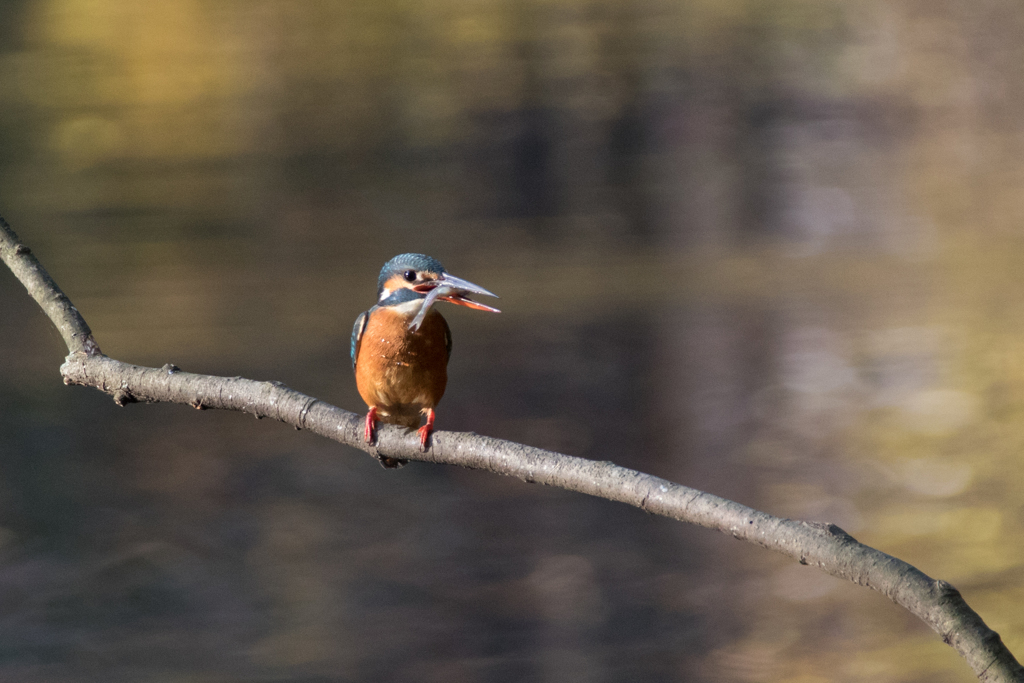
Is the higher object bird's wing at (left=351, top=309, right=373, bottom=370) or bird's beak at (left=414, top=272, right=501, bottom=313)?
bird's wing at (left=351, top=309, right=373, bottom=370)

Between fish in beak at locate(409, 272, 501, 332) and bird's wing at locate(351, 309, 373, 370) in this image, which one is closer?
fish in beak at locate(409, 272, 501, 332)

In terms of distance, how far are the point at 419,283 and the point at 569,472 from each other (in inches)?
4.2

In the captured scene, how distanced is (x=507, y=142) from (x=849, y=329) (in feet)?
4.75

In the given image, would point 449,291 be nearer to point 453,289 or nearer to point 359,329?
point 453,289

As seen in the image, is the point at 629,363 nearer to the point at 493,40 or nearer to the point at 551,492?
the point at 551,492

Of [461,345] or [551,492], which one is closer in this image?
[551,492]

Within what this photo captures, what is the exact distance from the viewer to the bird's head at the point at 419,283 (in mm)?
326

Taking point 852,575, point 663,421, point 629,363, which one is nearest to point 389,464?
point 852,575

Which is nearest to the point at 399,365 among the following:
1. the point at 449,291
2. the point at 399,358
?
the point at 399,358

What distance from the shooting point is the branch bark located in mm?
252

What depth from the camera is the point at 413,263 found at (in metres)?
0.37

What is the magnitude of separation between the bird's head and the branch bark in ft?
0.16

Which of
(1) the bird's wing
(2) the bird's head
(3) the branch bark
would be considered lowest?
(3) the branch bark

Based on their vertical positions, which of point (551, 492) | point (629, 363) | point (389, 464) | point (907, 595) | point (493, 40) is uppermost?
point (493, 40)
